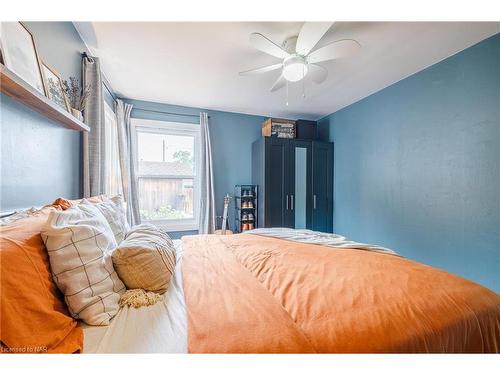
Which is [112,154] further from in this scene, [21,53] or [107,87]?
[21,53]

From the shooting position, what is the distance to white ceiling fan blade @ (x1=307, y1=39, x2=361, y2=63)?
1438 millimetres

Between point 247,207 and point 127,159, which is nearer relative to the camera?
point 127,159

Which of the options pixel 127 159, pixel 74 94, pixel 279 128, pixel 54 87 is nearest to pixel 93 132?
pixel 74 94

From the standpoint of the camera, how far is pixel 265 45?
1519mm

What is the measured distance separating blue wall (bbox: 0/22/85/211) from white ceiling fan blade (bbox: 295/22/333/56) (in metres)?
1.61

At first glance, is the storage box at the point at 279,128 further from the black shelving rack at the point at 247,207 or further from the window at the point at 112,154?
the window at the point at 112,154

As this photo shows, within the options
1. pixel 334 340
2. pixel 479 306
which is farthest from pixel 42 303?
pixel 479 306

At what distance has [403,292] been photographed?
0.88 m

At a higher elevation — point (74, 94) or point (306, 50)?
point (306, 50)

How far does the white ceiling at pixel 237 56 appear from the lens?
160 cm

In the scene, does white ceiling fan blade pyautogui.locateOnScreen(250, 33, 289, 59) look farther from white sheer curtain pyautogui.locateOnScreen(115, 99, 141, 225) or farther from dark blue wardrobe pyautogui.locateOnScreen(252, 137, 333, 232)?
white sheer curtain pyautogui.locateOnScreen(115, 99, 141, 225)

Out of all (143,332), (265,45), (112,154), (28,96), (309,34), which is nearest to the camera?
(143,332)

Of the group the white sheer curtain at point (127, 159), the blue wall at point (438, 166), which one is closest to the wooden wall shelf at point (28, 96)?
the white sheer curtain at point (127, 159)

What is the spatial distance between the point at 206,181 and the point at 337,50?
239 cm
